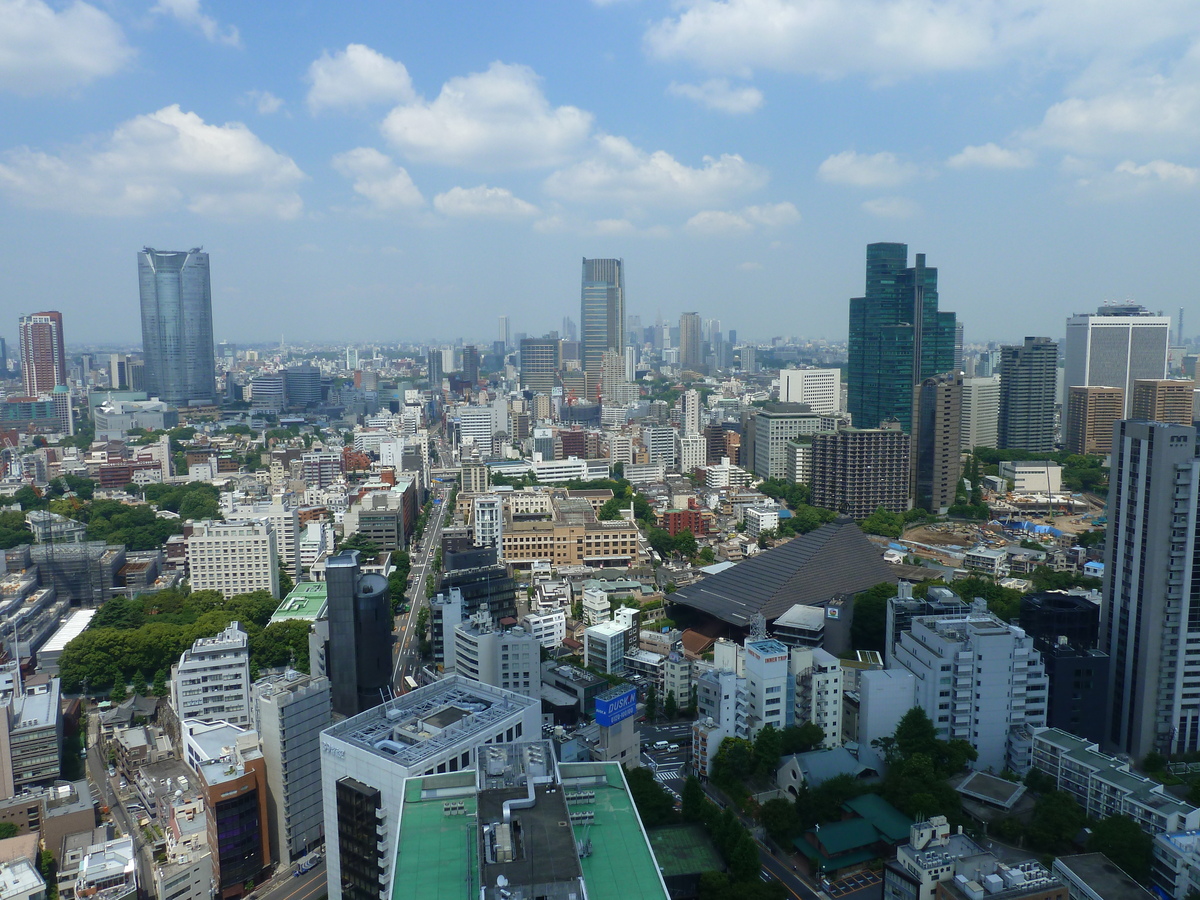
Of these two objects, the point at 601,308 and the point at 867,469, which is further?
the point at 601,308

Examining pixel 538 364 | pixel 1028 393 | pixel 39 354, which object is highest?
pixel 39 354

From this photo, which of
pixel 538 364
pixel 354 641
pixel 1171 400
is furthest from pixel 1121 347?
pixel 354 641

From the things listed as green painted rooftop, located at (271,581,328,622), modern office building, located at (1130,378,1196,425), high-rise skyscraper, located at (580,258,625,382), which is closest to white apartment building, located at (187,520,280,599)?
green painted rooftop, located at (271,581,328,622)

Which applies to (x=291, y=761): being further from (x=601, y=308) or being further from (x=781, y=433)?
(x=601, y=308)

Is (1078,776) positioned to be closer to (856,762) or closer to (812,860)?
(856,762)

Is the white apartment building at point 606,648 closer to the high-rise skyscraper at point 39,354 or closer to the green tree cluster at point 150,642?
the green tree cluster at point 150,642

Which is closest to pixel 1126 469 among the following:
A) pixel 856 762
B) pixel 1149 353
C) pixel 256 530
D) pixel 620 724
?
pixel 856 762

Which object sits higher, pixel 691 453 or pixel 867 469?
pixel 867 469
